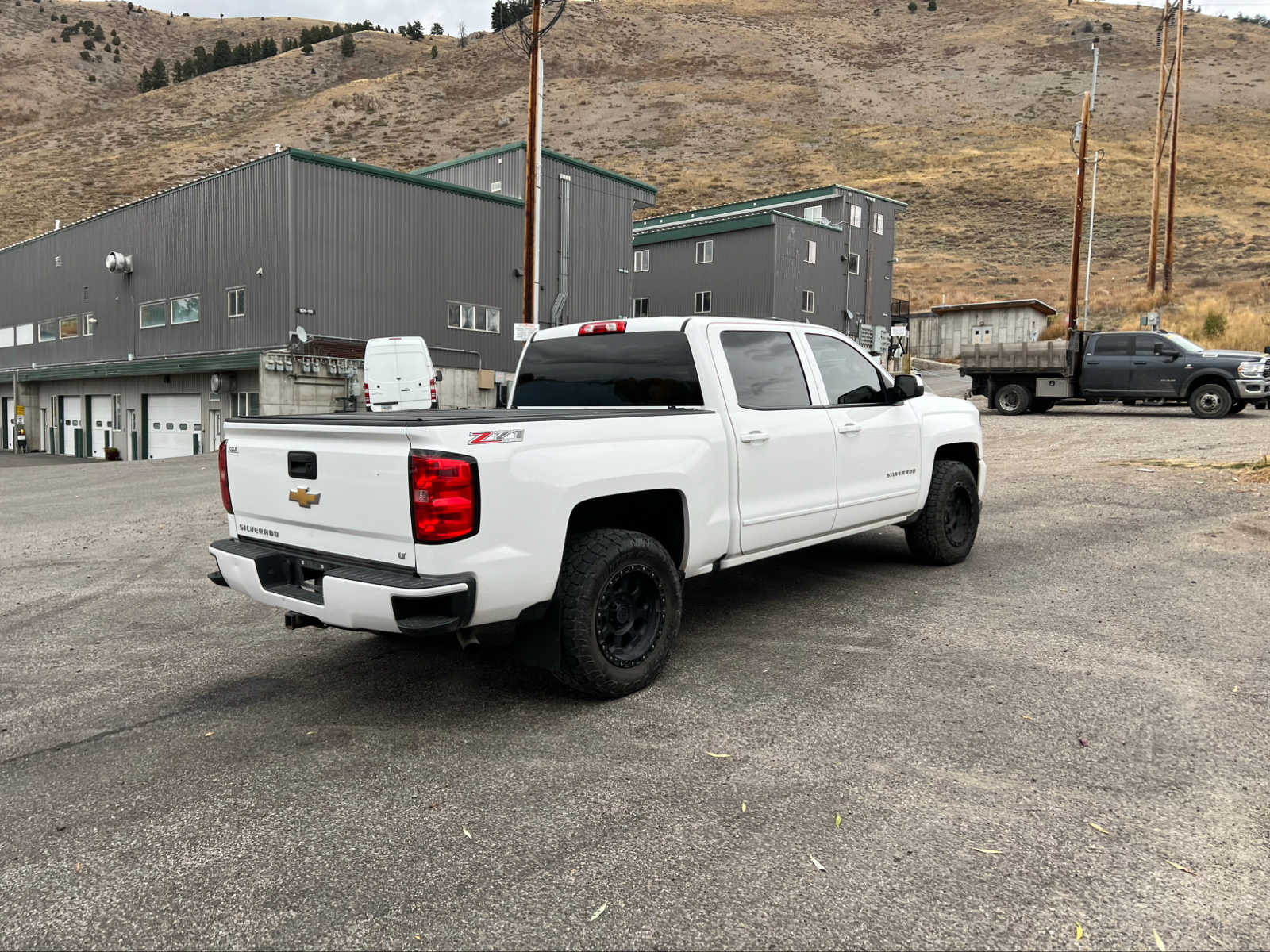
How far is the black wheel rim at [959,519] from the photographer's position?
7.45 m

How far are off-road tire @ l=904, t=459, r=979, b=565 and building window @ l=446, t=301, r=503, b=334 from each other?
25522mm

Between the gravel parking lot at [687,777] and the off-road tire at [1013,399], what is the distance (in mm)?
17115

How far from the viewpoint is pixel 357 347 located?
28234mm

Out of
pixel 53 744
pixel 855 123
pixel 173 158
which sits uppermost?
pixel 855 123

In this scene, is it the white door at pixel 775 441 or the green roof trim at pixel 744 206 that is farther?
the green roof trim at pixel 744 206

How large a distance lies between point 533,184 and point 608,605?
18.2 metres

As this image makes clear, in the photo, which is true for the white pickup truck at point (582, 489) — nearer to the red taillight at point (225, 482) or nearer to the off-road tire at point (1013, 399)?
the red taillight at point (225, 482)

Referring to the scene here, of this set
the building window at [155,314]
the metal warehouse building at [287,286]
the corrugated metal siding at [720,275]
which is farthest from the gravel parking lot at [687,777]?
the corrugated metal siding at [720,275]

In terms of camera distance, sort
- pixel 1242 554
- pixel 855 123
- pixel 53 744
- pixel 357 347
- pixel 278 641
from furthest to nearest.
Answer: pixel 855 123 < pixel 357 347 < pixel 1242 554 < pixel 278 641 < pixel 53 744

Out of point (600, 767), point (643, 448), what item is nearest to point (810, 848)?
point (600, 767)

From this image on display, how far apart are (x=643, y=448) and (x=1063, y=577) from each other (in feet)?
14.1

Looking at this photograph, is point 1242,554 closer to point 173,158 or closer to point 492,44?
point 173,158

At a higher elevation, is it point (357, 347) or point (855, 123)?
point (855, 123)

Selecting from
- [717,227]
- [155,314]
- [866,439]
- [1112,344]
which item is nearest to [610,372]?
[866,439]
